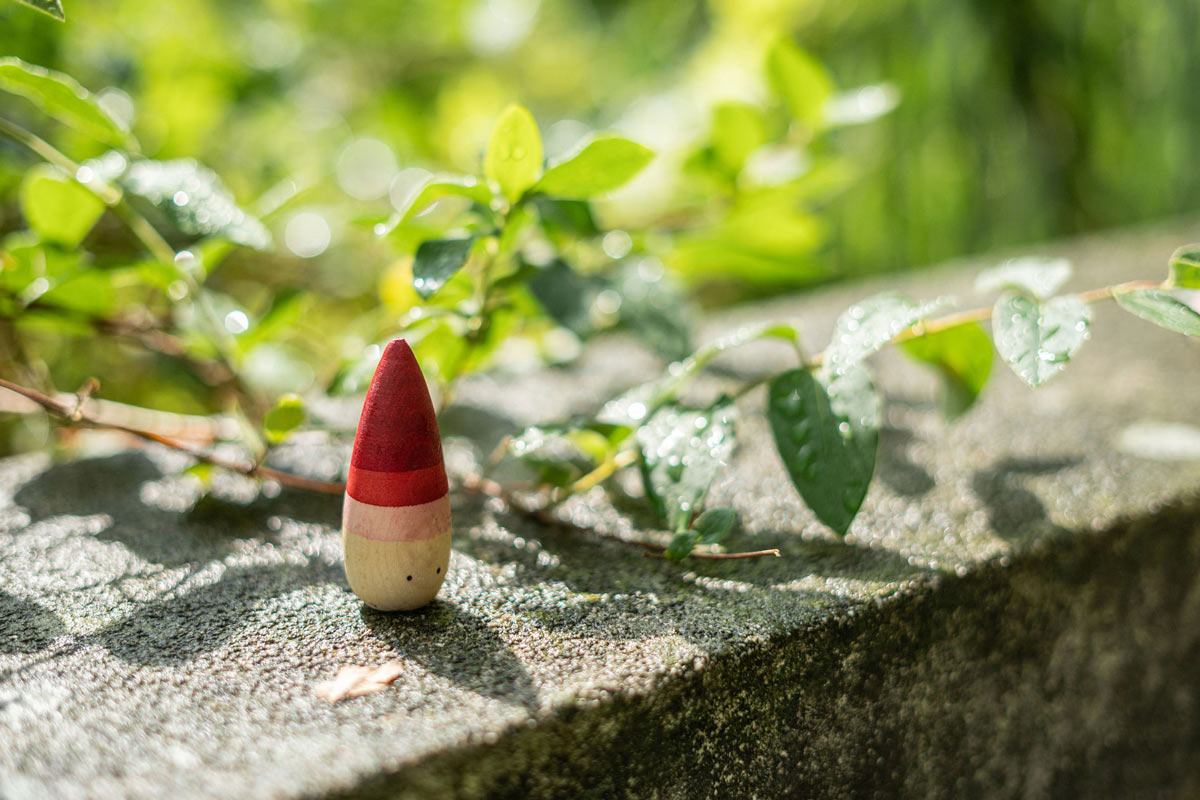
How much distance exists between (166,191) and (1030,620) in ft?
2.69

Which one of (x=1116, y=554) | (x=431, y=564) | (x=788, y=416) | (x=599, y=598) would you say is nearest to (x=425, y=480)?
(x=431, y=564)

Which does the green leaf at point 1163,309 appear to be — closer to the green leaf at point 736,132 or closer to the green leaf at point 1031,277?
the green leaf at point 1031,277

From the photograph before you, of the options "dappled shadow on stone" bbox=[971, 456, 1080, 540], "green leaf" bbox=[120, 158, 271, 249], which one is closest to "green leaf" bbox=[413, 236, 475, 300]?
"green leaf" bbox=[120, 158, 271, 249]

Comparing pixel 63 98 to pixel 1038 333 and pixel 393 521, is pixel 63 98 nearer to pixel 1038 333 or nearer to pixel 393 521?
pixel 393 521

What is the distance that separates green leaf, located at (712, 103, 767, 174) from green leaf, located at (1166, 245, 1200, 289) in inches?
19.8

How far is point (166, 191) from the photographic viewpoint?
0.71m

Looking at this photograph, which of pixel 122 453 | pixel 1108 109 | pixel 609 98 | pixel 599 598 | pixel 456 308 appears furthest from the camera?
pixel 609 98

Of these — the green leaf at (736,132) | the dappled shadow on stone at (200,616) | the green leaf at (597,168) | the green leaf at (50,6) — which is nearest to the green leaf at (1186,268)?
the green leaf at (597,168)

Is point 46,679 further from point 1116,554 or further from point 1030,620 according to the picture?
point 1116,554

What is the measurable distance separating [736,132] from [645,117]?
0.59 metres

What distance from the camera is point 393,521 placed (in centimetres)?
Answer: 56

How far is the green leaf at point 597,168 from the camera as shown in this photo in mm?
645

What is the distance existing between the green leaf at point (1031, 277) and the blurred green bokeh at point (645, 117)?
30cm

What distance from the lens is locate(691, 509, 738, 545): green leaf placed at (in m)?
0.63
